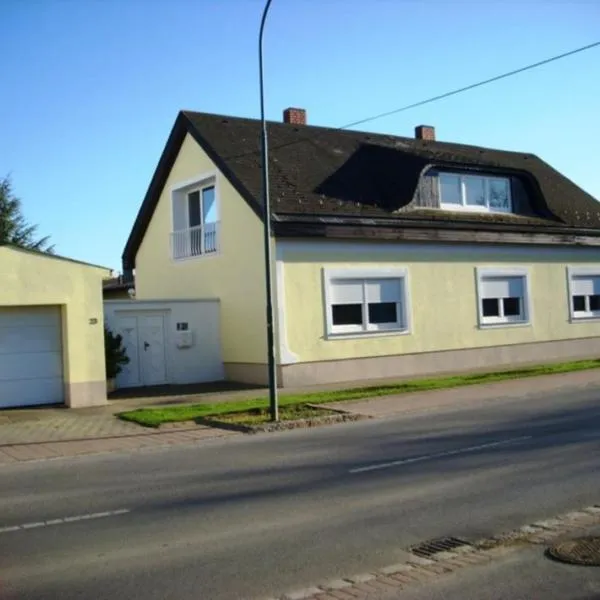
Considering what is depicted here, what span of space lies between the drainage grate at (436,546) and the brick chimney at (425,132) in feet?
90.5

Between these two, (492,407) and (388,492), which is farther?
(492,407)

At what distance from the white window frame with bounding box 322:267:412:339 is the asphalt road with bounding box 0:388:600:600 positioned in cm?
843

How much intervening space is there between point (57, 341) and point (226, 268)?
5.84 m

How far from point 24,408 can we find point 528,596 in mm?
14208

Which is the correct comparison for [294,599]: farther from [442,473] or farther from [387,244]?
[387,244]

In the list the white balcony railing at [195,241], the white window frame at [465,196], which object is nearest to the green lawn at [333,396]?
the white window frame at [465,196]

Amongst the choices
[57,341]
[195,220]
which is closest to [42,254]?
[57,341]

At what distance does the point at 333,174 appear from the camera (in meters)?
22.7

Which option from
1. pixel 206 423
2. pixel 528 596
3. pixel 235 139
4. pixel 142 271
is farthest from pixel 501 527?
pixel 142 271

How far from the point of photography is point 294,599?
497cm

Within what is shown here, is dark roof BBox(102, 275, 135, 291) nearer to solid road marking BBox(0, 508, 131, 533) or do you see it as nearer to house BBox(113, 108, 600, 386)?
house BBox(113, 108, 600, 386)

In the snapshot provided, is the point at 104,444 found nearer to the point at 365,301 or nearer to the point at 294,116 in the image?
the point at 365,301

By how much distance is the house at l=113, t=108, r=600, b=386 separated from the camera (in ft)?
67.1

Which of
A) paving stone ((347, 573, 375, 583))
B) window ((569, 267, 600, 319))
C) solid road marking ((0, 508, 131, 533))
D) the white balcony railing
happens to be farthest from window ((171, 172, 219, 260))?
paving stone ((347, 573, 375, 583))
